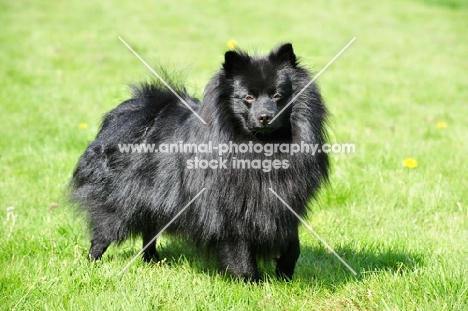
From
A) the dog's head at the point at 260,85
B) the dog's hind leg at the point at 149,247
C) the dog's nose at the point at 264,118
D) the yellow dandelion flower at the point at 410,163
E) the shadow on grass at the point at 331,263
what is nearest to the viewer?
the dog's nose at the point at 264,118

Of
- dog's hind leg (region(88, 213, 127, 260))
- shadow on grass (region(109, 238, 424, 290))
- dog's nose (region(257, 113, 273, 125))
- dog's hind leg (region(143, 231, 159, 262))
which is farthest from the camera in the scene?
dog's hind leg (region(143, 231, 159, 262))

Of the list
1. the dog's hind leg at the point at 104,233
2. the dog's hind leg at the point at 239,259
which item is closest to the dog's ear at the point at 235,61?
the dog's hind leg at the point at 239,259

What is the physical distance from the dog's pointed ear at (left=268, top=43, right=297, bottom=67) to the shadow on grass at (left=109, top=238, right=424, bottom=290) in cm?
138

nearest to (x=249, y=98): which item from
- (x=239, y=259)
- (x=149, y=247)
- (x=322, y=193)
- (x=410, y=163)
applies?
(x=239, y=259)

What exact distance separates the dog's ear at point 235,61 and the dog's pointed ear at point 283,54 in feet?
0.56

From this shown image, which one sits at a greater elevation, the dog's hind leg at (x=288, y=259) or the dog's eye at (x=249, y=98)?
the dog's eye at (x=249, y=98)

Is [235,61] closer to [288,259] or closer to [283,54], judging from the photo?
[283,54]

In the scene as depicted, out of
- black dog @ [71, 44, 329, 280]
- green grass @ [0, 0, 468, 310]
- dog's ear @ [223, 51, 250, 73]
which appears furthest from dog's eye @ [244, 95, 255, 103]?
green grass @ [0, 0, 468, 310]

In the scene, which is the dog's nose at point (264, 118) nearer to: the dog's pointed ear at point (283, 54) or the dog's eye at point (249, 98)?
the dog's eye at point (249, 98)

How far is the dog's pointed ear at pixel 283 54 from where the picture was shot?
3455mm

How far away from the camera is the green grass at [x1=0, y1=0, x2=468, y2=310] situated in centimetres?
329

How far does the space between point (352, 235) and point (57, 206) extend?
258 centimetres

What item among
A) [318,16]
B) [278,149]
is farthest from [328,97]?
[318,16]

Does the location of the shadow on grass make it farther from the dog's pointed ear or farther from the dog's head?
the dog's pointed ear
